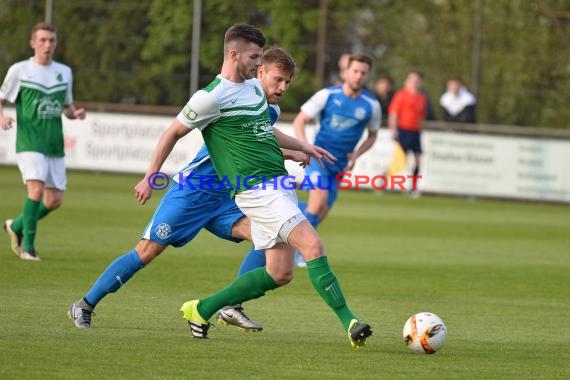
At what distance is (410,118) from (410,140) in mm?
545

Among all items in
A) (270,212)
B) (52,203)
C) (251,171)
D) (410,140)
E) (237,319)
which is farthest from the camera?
(410,140)

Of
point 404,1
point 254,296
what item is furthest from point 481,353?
point 404,1

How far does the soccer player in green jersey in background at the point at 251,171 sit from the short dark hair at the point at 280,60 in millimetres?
400

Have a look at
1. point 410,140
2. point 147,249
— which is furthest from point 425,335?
point 410,140

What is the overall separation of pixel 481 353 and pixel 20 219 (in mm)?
5940

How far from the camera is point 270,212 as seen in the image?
740cm

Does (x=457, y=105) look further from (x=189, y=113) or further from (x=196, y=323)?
(x=189, y=113)

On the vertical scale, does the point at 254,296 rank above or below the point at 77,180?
above

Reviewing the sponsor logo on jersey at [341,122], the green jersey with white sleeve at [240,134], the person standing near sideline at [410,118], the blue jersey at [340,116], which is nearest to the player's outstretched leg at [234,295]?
the green jersey with white sleeve at [240,134]

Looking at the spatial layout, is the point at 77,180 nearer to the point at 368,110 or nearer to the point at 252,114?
the point at 368,110

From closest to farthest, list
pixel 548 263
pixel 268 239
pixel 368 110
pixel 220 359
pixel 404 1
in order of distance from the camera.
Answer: pixel 220 359 < pixel 268 239 < pixel 368 110 < pixel 548 263 < pixel 404 1

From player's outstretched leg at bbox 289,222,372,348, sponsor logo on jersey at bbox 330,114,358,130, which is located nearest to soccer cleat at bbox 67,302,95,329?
player's outstretched leg at bbox 289,222,372,348

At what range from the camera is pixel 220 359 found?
6922 millimetres

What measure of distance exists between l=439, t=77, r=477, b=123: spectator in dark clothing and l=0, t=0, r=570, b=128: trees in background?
1.04 meters
